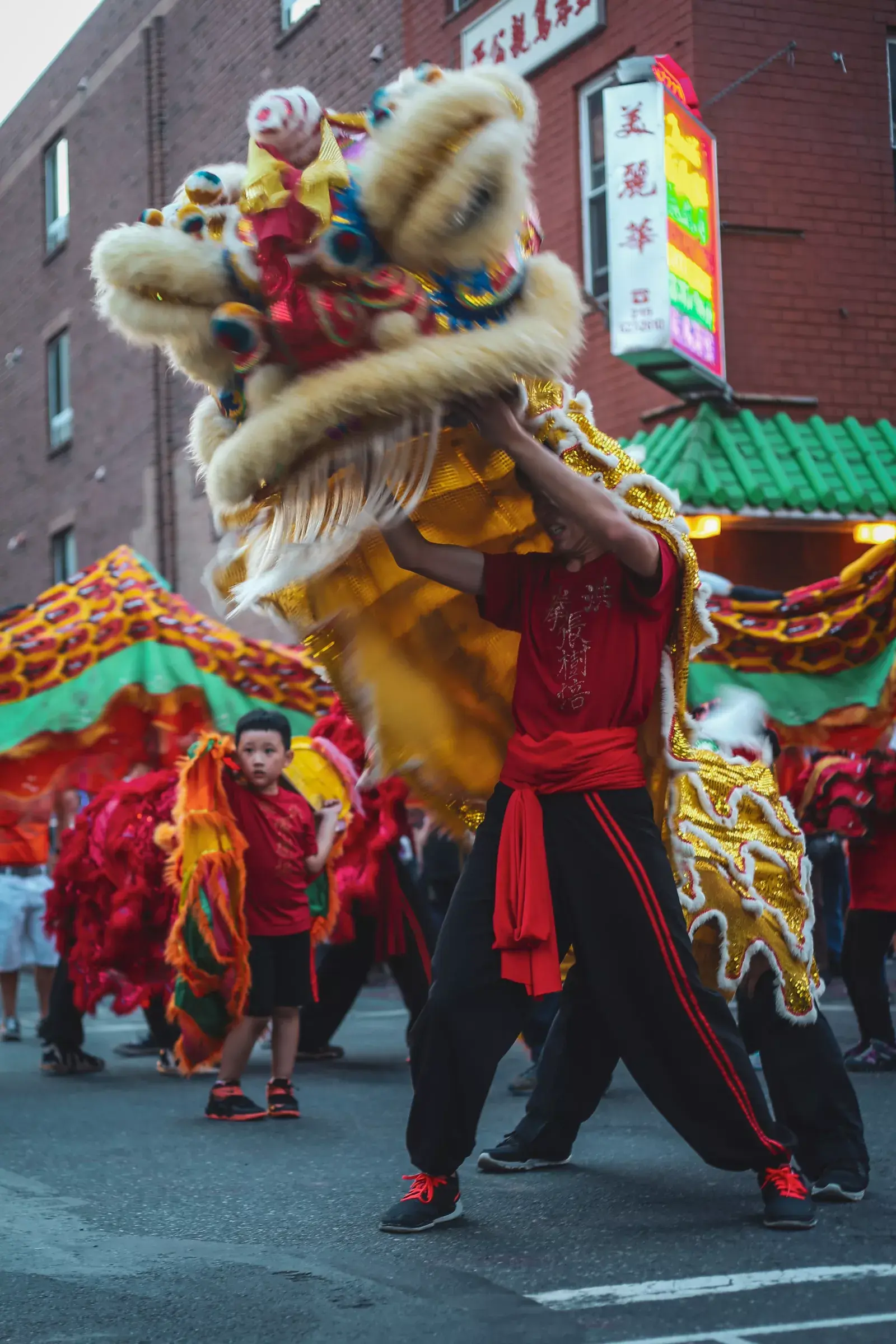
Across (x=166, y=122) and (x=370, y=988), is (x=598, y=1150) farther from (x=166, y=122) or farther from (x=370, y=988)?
(x=166, y=122)

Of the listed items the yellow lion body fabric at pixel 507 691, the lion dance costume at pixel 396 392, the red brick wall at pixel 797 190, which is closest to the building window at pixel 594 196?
the red brick wall at pixel 797 190

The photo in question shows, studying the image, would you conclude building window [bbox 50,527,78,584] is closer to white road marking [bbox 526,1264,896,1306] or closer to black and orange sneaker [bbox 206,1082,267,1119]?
black and orange sneaker [bbox 206,1082,267,1119]

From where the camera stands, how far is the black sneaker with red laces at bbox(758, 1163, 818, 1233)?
4121 millimetres

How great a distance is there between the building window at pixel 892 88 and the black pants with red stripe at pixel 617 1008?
11271 mm

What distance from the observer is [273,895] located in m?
7.05

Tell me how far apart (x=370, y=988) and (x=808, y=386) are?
5757mm

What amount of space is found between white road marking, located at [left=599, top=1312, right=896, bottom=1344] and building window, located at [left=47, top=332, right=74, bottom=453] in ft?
75.4

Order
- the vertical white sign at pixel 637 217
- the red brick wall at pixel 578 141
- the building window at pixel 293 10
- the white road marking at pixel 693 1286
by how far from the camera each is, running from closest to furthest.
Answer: the white road marking at pixel 693 1286 → the vertical white sign at pixel 637 217 → the red brick wall at pixel 578 141 → the building window at pixel 293 10

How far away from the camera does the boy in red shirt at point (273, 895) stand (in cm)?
685

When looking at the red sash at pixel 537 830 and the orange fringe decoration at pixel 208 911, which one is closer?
the red sash at pixel 537 830

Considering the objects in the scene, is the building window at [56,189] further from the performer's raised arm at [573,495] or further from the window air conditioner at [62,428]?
the performer's raised arm at [573,495]

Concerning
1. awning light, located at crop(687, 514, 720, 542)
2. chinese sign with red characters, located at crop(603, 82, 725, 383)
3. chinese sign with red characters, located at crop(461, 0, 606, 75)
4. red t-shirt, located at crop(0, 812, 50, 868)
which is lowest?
red t-shirt, located at crop(0, 812, 50, 868)

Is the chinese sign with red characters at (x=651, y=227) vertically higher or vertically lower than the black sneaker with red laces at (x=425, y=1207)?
higher

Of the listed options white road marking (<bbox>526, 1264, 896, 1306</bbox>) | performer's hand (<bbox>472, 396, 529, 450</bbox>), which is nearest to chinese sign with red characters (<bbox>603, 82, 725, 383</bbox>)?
performer's hand (<bbox>472, 396, 529, 450</bbox>)
